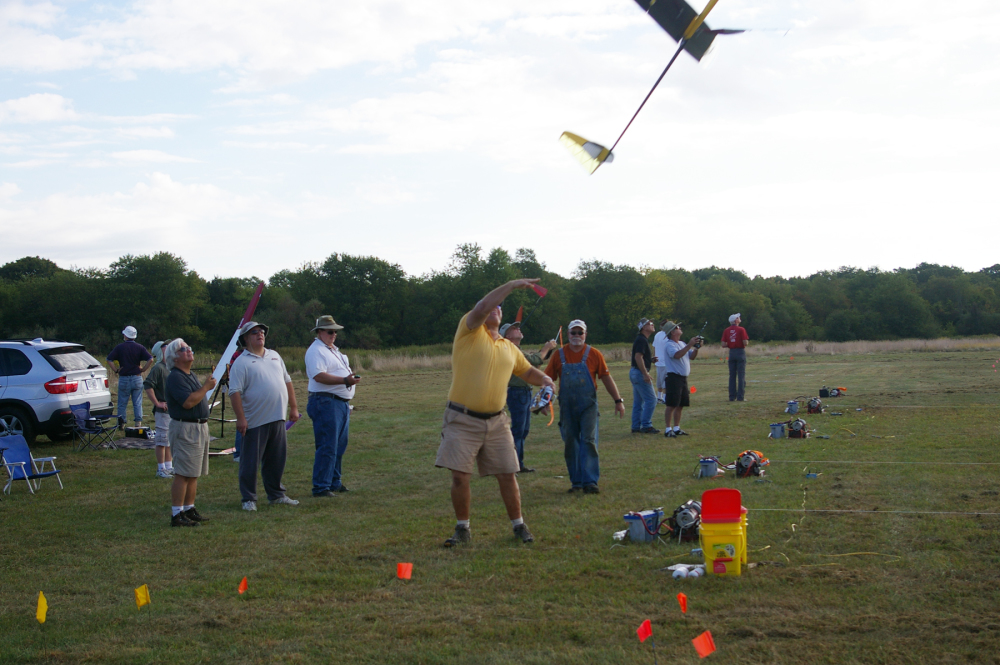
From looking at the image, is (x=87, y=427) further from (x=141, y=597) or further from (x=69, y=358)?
(x=141, y=597)

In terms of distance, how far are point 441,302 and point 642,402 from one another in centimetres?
6320

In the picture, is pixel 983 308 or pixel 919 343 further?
pixel 983 308

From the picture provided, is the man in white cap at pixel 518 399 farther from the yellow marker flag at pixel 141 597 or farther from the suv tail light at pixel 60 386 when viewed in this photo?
the suv tail light at pixel 60 386

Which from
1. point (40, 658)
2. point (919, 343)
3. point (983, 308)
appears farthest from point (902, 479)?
point (983, 308)

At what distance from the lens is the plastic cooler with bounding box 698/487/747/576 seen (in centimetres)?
512

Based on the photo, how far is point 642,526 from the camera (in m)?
6.12

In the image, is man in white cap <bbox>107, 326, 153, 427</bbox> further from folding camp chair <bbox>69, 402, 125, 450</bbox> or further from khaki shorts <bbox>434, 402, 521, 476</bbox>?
khaki shorts <bbox>434, 402, 521, 476</bbox>

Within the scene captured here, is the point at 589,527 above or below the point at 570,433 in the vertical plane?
below

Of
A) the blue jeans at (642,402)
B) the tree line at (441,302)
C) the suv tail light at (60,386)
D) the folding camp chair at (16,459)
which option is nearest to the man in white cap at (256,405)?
the folding camp chair at (16,459)

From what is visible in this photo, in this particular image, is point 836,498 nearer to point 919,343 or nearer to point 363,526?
point 363,526

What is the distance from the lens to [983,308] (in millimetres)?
82938

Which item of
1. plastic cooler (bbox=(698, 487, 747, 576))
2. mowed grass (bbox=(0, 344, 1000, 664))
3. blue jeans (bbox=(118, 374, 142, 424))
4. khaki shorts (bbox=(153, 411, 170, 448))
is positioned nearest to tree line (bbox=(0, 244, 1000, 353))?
Answer: blue jeans (bbox=(118, 374, 142, 424))

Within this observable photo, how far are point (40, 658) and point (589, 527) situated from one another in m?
4.17

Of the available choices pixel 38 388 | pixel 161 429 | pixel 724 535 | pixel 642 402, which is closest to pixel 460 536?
pixel 724 535
